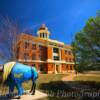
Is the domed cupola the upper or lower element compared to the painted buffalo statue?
upper

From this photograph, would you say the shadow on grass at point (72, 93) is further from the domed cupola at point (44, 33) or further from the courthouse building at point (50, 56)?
the domed cupola at point (44, 33)

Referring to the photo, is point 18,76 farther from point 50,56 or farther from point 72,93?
point 50,56

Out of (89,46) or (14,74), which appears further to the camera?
(89,46)

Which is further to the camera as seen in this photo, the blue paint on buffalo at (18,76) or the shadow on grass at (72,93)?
the shadow on grass at (72,93)

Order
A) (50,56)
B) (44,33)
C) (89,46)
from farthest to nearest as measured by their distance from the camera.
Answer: (44,33), (50,56), (89,46)

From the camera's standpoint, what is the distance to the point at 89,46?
15984 mm

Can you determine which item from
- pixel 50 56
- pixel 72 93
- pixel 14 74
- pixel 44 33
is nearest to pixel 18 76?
pixel 14 74

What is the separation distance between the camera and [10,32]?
20.9 metres

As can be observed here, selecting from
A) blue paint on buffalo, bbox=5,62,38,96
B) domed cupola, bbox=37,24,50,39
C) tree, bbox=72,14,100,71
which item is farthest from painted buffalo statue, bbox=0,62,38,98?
domed cupola, bbox=37,24,50,39

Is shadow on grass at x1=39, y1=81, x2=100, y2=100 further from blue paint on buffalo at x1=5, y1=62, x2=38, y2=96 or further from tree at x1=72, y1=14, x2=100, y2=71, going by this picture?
tree at x1=72, y1=14, x2=100, y2=71

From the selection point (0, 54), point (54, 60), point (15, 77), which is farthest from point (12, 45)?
point (54, 60)

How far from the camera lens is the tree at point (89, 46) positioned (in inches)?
602

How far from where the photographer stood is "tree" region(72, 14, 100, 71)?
15.3m

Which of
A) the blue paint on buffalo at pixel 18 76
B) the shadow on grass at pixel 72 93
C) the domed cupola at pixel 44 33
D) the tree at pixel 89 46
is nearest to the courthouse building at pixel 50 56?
the domed cupola at pixel 44 33
